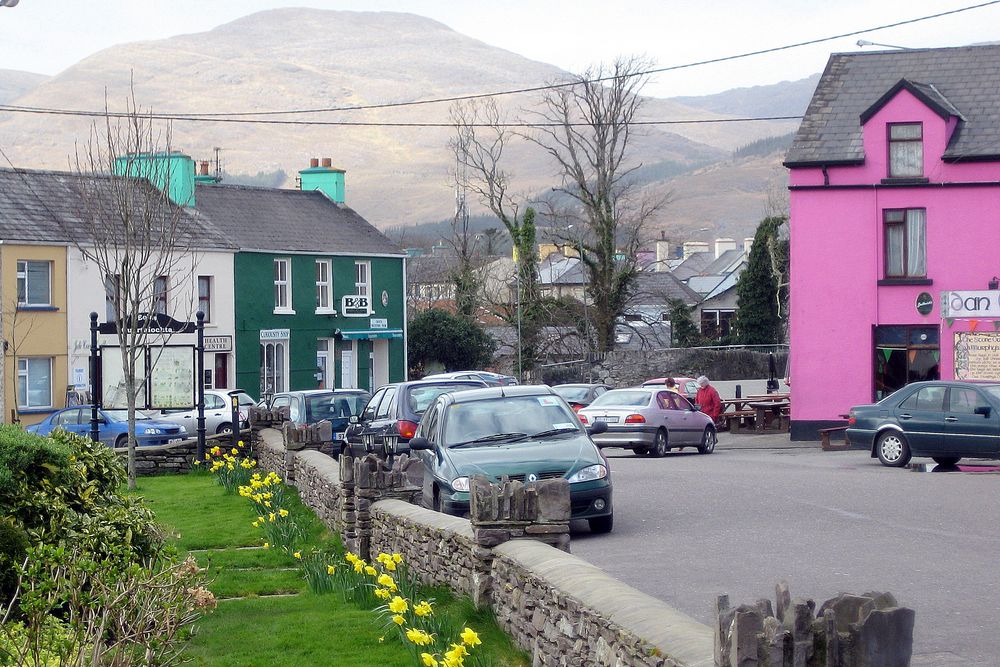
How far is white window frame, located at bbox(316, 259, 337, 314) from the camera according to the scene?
2055 inches

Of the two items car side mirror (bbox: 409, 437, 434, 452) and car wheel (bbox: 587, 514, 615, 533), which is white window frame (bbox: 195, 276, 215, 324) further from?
car wheel (bbox: 587, 514, 615, 533)

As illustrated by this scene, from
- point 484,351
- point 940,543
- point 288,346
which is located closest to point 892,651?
point 940,543

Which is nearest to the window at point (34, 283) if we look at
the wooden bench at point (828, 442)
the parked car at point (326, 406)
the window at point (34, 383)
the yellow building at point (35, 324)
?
the yellow building at point (35, 324)

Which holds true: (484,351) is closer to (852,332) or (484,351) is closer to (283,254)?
(283,254)

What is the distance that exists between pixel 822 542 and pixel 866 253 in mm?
21115

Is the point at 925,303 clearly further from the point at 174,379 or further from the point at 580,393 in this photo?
the point at 174,379

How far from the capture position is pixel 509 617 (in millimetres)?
8938

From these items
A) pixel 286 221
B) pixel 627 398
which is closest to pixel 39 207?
pixel 286 221

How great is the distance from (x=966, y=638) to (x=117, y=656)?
5489 millimetres

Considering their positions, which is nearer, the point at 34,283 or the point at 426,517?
the point at 426,517

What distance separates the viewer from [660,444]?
28.0 meters

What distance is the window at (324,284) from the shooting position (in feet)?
172

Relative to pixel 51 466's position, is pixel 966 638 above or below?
below

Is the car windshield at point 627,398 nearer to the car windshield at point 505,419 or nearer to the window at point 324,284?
the car windshield at point 505,419
